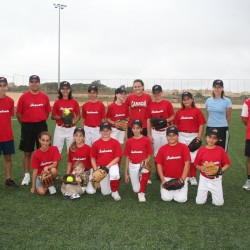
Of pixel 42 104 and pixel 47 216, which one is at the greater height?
pixel 42 104

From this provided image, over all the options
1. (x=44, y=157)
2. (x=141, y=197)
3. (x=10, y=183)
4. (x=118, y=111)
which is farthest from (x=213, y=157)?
(x=10, y=183)

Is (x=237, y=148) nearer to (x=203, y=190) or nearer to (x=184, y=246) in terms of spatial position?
(x=203, y=190)

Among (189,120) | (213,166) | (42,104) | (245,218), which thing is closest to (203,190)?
(213,166)

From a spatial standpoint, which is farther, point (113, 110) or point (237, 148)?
point (237, 148)

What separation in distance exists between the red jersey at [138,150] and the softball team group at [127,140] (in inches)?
Result: 0.7

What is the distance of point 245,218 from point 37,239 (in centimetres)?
266

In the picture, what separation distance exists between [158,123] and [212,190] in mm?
1556

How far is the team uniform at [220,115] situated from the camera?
19.1 feet

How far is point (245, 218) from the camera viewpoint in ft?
14.4

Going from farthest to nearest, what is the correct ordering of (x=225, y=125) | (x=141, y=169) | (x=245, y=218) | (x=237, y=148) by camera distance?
(x=237, y=148) → (x=225, y=125) → (x=141, y=169) → (x=245, y=218)

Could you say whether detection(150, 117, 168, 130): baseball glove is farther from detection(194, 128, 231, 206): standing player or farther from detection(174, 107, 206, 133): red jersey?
detection(194, 128, 231, 206): standing player

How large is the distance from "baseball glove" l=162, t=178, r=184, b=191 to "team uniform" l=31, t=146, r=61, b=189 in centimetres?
187

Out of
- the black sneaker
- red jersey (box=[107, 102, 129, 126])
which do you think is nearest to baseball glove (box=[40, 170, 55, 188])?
the black sneaker

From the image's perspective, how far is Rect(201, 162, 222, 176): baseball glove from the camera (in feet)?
16.4
